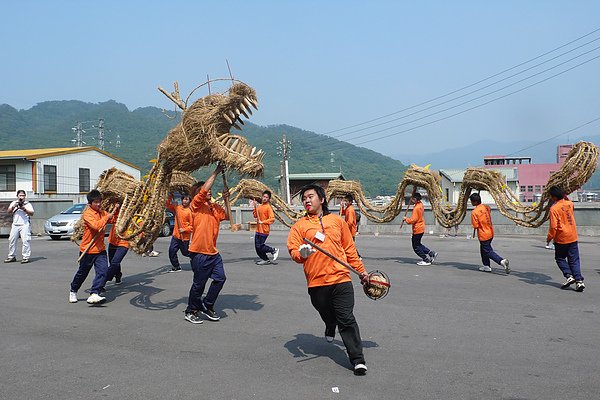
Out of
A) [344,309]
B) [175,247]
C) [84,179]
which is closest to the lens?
[344,309]

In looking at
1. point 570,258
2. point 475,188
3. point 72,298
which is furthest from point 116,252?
point 475,188

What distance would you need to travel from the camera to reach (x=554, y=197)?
9.29 metres

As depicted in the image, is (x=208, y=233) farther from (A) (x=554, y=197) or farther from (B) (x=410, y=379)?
(A) (x=554, y=197)

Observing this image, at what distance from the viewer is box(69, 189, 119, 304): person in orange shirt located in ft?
26.6

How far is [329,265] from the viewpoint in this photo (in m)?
5.12

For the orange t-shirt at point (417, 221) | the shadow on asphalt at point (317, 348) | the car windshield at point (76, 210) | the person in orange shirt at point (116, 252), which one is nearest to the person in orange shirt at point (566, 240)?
the orange t-shirt at point (417, 221)

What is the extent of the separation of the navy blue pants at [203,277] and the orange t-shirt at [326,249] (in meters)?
2.03

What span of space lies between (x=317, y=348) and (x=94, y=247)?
14.4 ft

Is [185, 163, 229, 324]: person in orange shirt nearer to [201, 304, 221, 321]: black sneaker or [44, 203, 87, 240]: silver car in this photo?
[201, 304, 221, 321]: black sneaker

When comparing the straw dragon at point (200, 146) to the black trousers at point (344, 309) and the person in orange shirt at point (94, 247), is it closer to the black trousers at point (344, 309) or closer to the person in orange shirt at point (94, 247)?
the person in orange shirt at point (94, 247)

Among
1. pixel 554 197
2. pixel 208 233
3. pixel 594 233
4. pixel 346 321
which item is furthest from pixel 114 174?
pixel 594 233

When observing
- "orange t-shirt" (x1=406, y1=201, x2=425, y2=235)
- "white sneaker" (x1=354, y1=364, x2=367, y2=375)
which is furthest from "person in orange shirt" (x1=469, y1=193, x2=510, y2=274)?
"white sneaker" (x1=354, y1=364, x2=367, y2=375)

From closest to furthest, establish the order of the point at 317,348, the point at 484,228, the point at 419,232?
1. the point at 317,348
2. the point at 484,228
3. the point at 419,232

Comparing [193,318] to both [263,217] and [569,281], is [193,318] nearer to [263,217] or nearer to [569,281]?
[263,217]
